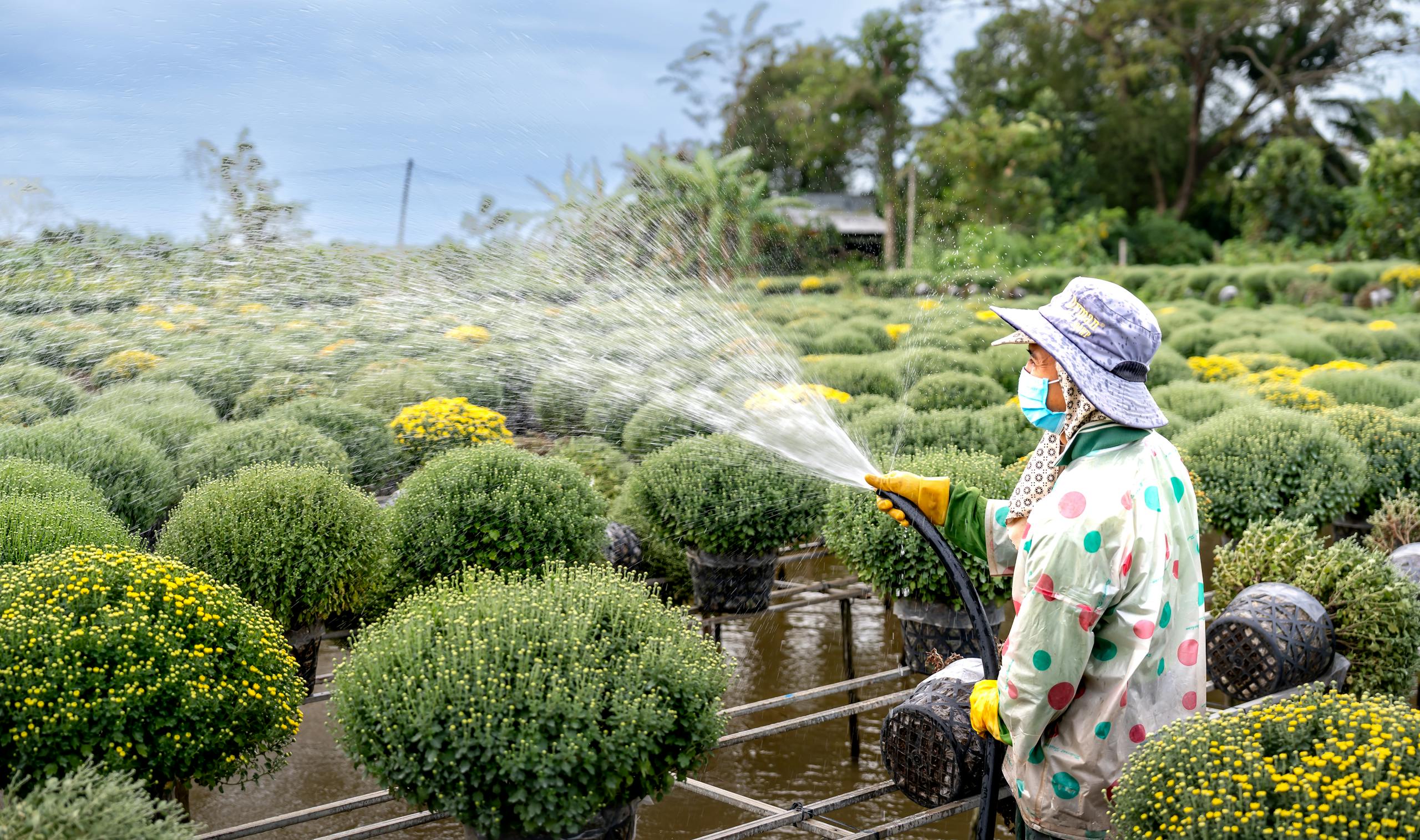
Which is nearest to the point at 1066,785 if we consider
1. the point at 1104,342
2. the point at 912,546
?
the point at 1104,342

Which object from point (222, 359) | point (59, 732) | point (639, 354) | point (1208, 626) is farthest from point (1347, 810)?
point (222, 359)

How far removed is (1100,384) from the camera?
2752 millimetres

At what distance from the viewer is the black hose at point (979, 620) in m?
3.18

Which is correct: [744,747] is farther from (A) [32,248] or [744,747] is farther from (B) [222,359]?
(A) [32,248]

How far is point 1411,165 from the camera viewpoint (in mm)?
27922

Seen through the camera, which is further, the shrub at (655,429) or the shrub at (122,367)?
the shrub at (122,367)

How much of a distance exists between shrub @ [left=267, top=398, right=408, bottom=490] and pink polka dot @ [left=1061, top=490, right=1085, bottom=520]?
5.32 metres

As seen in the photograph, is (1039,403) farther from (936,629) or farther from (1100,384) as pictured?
(936,629)

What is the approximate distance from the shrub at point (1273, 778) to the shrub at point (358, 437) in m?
5.40

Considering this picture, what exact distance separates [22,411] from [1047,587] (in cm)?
731

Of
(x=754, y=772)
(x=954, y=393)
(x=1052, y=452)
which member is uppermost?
(x=1052, y=452)

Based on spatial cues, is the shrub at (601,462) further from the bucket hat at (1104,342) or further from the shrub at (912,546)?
the bucket hat at (1104,342)

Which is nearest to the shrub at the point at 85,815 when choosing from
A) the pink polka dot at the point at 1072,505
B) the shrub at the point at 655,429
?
the pink polka dot at the point at 1072,505

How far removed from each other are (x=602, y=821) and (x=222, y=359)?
→ 752cm
